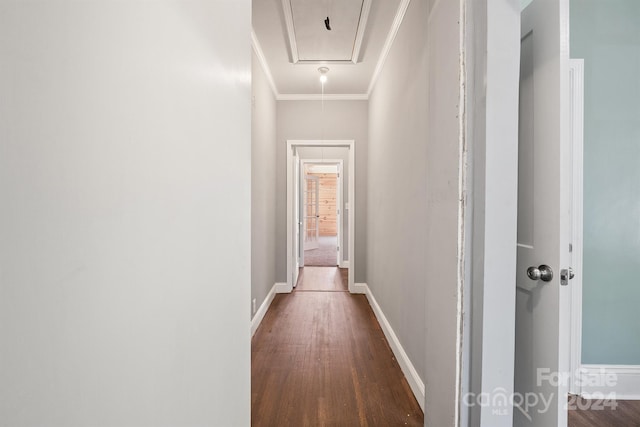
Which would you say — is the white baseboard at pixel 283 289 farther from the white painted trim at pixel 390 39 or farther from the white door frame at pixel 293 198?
the white painted trim at pixel 390 39

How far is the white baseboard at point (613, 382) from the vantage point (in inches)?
73.7

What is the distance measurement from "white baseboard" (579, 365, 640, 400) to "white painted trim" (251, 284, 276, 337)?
97.3 inches

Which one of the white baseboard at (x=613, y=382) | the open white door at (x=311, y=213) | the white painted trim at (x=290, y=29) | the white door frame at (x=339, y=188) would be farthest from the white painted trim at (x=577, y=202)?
the open white door at (x=311, y=213)

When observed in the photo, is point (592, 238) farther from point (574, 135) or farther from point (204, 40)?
point (204, 40)

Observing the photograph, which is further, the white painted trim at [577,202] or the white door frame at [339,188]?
the white door frame at [339,188]

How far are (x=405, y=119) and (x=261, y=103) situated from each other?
5.51 feet

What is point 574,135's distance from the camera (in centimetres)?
188

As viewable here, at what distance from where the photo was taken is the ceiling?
230 cm

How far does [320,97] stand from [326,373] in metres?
3.37

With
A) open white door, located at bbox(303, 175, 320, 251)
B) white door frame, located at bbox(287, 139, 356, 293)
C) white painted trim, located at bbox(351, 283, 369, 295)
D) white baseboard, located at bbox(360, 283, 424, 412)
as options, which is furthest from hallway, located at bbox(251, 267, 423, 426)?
open white door, located at bbox(303, 175, 320, 251)

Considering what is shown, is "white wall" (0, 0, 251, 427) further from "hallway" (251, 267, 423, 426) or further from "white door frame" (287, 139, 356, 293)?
"white door frame" (287, 139, 356, 293)

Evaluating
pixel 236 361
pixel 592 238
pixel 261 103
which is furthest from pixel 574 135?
pixel 261 103

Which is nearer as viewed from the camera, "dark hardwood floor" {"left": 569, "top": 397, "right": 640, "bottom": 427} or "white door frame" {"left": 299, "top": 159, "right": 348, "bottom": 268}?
"dark hardwood floor" {"left": 569, "top": 397, "right": 640, "bottom": 427}

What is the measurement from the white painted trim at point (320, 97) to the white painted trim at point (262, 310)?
2.58 m
